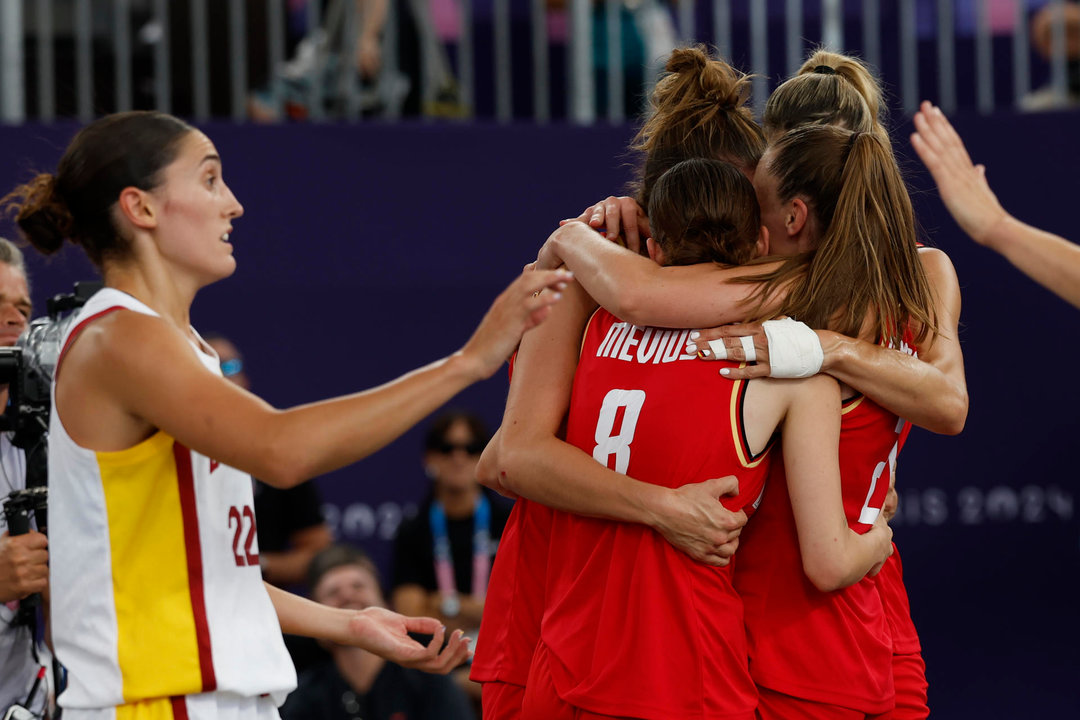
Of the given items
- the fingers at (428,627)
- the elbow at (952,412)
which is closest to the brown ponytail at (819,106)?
the elbow at (952,412)

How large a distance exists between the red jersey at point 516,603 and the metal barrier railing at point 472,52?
11.2ft

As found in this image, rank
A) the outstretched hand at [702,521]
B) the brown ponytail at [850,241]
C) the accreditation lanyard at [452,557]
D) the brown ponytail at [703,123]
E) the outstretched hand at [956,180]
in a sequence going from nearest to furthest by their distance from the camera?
the outstretched hand at [702,521] → the brown ponytail at [850,241] → the brown ponytail at [703,123] → the outstretched hand at [956,180] → the accreditation lanyard at [452,557]

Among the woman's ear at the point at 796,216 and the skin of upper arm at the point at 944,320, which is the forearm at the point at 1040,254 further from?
the woman's ear at the point at 796,216

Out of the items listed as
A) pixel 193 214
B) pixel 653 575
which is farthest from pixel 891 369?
pixel 193 214

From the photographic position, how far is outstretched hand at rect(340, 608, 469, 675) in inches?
96.0

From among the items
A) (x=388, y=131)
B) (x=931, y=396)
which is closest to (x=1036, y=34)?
(x=388, y=131)

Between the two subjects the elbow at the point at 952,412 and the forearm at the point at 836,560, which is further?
the elbow at the point at 952,412

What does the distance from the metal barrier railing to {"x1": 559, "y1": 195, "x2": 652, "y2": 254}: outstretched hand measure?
3182 mm

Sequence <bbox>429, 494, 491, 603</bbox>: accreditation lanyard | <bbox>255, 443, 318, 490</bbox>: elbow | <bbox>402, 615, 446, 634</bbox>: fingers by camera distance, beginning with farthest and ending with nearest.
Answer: <bbox>429, 494, 491, 603</bbox>: accreditation lanyard < <bbox>402, 615, 446, 634</bbox>: fingers < <bbox>255, 443, 318, 490</bbox>: elbow

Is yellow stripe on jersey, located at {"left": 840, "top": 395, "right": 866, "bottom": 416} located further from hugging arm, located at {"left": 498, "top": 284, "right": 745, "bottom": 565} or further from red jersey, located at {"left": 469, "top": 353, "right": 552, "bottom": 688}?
red jersey, located at {"left": 469, "top": 353, "right": 552, "bottom": 688}

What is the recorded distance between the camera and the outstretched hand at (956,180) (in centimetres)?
271

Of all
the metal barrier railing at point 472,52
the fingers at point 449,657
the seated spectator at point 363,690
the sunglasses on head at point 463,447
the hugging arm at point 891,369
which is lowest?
the seated spectator at point 363,690

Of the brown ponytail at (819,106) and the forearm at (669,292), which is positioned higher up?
the brown ponytail at (819,106)

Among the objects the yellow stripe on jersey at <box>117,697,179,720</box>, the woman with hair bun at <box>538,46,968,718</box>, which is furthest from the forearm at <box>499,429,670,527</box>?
the yellow stripe on jersey at <box>117,697,179,720</box>
